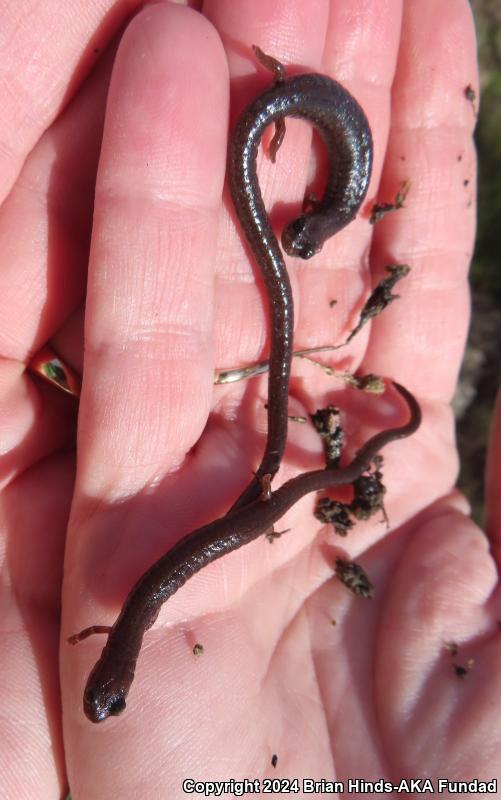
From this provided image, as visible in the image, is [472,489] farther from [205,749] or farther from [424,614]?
[205,749]

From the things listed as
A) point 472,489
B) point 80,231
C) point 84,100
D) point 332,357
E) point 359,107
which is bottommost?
point 472,489

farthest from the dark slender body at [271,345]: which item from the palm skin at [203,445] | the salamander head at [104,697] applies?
the palm skin at [203,445]

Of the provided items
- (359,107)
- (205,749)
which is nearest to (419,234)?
(359,107)

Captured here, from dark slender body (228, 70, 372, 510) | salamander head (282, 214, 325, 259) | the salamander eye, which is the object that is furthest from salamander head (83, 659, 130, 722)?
salamander head (282, 214, 325, 259)

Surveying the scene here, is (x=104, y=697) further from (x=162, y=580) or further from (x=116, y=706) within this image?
(x=162, y=580)

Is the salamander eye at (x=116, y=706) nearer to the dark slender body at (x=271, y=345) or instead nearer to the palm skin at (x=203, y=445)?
the dark slender body at (x=271, y=345)

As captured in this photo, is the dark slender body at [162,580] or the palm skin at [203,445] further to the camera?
the palm skin at [203,445]
